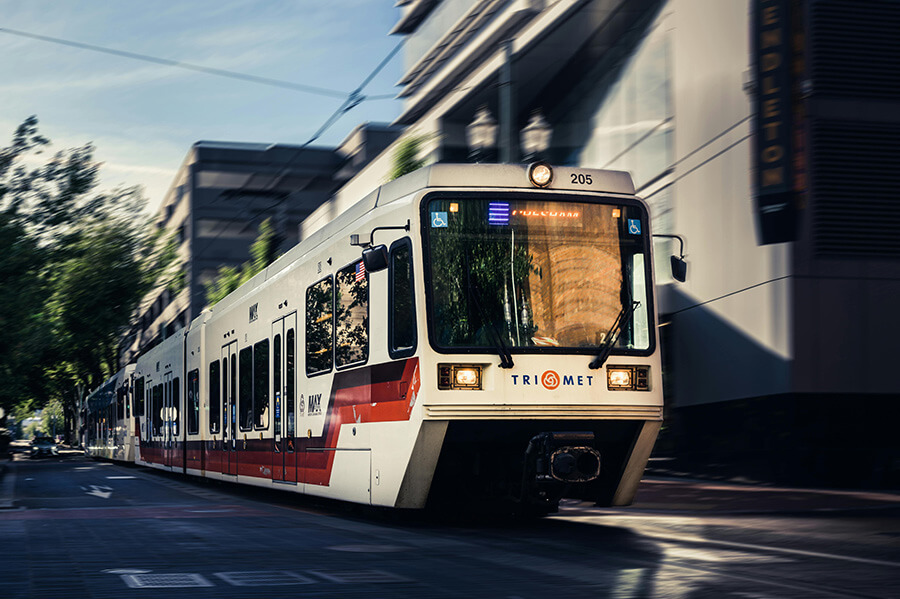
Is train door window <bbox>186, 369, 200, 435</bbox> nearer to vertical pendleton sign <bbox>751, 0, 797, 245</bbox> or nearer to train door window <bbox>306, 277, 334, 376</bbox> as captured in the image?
train door window <bbox>306, 277, 334, 376</bbox>

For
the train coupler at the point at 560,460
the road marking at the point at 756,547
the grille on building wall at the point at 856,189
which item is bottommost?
the road marking at the point at 756,547

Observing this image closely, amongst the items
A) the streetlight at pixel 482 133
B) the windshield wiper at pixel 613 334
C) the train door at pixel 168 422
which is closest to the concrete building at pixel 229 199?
the streetlight at pixel 482 133

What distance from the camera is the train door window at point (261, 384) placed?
16.3 meters

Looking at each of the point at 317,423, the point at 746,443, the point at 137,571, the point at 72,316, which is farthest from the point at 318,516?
the point at 72,316

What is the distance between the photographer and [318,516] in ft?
44.4

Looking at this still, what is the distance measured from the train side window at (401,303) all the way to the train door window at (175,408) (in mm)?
14862

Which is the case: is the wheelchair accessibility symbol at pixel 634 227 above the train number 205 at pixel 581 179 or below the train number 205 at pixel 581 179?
below

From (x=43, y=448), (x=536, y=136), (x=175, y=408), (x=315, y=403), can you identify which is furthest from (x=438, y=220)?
(x=43, y=448)

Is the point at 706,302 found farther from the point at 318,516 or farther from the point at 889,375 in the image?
the point at 318,516

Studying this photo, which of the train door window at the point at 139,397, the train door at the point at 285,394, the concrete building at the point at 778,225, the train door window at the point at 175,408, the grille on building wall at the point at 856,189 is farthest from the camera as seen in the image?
the train door window at the point at 139,397

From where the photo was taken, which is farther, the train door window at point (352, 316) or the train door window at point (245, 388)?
the train door window at point (245, 388)

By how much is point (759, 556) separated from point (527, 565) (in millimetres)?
1947

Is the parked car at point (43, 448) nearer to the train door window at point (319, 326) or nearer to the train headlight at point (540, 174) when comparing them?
the train door window at point (319, 326)

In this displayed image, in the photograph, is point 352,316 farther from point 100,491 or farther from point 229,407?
A: point 100,491
